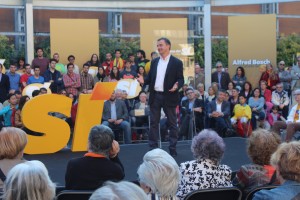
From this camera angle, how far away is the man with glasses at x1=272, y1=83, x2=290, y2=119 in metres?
12.3

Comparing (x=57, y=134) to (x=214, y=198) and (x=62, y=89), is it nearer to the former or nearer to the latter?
(x=62, y=89)

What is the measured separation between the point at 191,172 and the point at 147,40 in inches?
402

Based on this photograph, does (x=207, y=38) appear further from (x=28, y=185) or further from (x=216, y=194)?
(x=28, y=185)

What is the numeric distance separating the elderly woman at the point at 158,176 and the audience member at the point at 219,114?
7.63m

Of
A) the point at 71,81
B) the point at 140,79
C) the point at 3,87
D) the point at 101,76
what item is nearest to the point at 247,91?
the point at 140,79

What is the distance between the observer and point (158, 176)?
137 inches

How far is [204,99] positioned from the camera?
1213 centimetres

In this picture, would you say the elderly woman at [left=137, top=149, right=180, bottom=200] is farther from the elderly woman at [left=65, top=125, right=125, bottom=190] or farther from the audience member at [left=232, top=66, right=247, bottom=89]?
the audience member at [left=232, top=66, right=247, bottom=89]

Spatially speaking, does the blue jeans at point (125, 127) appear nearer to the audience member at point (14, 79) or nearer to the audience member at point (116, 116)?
the audience member at point (116, 116)

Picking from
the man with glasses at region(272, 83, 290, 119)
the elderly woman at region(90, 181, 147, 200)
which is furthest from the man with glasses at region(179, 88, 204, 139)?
the elderly woman at region(90, 181, 147, 200)

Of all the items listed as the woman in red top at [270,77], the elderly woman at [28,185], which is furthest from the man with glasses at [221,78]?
the elderly woman at [28,185]

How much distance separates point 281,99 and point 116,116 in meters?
3.84

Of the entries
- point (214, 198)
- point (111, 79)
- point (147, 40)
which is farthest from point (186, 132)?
point (214, 198)

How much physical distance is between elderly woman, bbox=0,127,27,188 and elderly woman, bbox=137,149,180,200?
121cm
